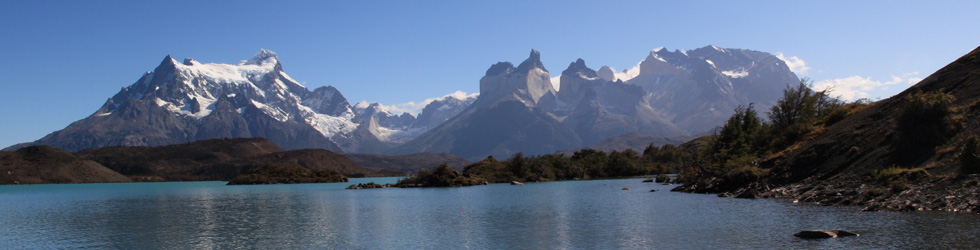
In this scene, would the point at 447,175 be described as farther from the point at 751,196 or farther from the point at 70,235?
the point at 70,235

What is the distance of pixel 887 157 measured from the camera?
2325 inches

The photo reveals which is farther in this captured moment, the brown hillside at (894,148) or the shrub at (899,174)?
the brown hillside at (894,148)

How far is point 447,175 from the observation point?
161375 mm

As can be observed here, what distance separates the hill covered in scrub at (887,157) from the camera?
160ft

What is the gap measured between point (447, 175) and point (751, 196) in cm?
10087

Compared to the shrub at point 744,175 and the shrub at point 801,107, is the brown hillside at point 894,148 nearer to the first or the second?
the shrub at point 744,175

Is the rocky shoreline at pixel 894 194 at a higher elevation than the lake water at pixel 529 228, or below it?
higher

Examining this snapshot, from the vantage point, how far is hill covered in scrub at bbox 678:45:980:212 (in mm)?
48875

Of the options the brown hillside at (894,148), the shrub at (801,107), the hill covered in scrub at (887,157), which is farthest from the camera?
the shrub at (801,107)

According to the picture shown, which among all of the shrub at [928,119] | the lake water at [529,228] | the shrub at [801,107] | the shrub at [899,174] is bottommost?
the lake water at [529,228]

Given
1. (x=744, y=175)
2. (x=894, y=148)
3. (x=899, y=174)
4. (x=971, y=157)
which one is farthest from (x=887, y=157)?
(x=744, y=175)

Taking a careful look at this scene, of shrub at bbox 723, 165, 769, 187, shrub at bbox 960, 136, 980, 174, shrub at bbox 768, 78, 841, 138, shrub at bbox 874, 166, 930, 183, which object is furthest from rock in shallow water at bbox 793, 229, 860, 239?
shrub at bbox 768, 78, 841, 138

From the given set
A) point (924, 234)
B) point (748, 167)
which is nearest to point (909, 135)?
point (748, 167)

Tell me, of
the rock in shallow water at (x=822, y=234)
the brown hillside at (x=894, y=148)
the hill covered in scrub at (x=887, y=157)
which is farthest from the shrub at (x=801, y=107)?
the rock in shallow water at (x=822, y=234)
